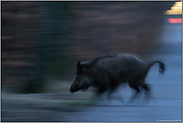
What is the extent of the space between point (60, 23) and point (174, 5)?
11.9 ft

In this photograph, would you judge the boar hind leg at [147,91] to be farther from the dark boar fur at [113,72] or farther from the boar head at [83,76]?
the boar head at [83,76]

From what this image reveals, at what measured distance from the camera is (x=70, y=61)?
6855 mm

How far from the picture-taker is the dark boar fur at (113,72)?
497 centimetres

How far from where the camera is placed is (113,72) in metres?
5.00

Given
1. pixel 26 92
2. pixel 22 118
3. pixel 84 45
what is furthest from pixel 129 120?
pixel 26 92

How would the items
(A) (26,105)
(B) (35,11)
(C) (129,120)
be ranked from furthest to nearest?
1. (B) (35,11)
2. (A) (26,105)
3. (C) (129,120)

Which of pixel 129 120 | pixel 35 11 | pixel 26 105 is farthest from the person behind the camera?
pixel 35 11

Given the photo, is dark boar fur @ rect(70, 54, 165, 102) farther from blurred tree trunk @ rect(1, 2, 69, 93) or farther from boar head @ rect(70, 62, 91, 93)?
blurred tree trunk @ rect(1, 2, 69, 93)

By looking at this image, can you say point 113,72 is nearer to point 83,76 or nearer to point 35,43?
point 83,76

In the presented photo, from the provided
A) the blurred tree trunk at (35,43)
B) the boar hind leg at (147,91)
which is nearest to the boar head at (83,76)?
the boar hind leg at (147,91)

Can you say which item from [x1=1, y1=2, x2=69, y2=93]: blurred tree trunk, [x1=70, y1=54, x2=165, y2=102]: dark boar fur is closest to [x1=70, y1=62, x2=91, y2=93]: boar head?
[x1=70, y1=54, x2=165, y2=102]: dark boar fur

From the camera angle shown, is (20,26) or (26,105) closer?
(26,105)

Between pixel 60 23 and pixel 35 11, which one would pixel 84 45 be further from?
pixel 35 11

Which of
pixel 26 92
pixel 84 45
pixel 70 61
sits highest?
pixel 84 45
